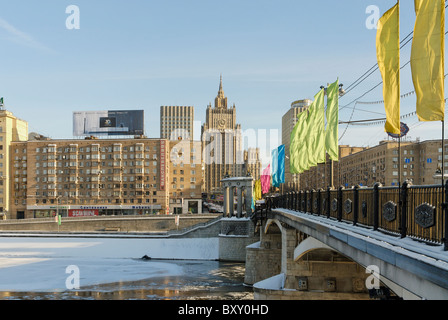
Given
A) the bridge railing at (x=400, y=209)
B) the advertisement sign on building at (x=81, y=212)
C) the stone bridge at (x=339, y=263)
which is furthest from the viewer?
the advertisement sign on building at (x=81, y=212)

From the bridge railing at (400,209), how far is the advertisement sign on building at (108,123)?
330 ft

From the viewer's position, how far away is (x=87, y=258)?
69.4 metres

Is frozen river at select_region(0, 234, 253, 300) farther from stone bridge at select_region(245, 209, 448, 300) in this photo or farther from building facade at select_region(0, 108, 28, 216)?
building facade at select_region(0, 108, 28, 216)

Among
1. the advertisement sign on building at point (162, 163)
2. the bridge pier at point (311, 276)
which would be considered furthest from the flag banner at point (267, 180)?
the advertisement sign on building at point (162, 163)

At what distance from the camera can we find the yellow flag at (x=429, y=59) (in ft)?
39.1

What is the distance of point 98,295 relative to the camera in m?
42.0

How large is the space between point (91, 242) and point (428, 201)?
230 feet

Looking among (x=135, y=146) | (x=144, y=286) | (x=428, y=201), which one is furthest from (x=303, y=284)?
(x=135, y=146)

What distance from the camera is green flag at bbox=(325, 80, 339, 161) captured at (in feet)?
81.3

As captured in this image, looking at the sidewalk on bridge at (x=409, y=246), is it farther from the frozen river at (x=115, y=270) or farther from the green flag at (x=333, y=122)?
the frozen river at (x=115, y=270)

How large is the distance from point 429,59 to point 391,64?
2.62 m

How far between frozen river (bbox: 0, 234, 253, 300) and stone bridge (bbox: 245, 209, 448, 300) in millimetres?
6212
